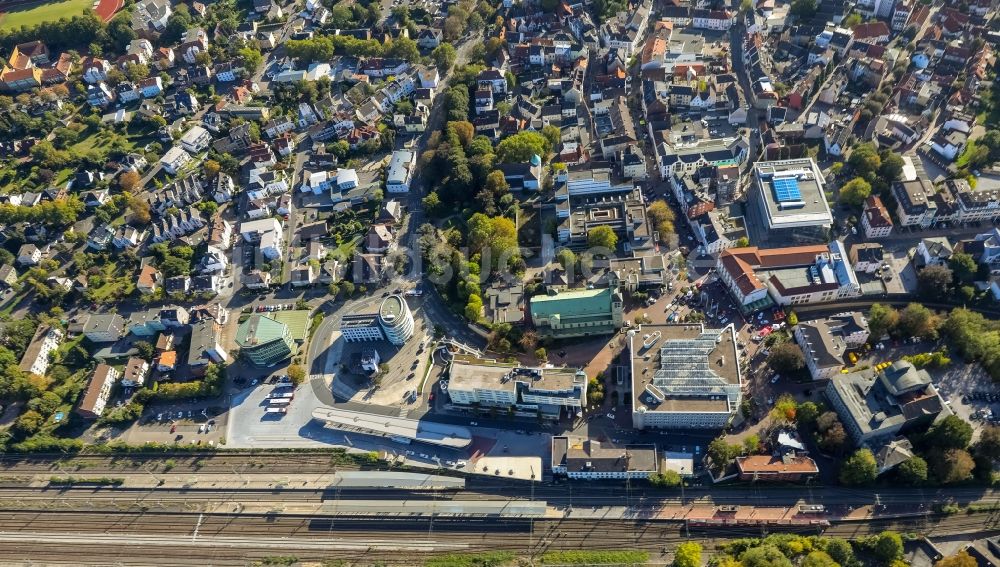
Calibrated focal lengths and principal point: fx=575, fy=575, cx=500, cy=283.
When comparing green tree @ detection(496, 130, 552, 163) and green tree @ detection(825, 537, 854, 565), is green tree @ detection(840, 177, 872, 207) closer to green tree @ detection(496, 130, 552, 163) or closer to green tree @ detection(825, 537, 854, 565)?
green tree @ detection(496, 130, 552, 163)

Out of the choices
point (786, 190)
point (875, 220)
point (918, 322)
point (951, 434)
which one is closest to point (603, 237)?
point (786, 190)

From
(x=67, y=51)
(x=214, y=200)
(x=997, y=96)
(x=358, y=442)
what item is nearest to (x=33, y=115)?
(x=67, y=51)

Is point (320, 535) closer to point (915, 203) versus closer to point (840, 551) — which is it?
point (840, 551)

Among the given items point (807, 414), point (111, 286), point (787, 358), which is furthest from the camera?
point (111, 286)

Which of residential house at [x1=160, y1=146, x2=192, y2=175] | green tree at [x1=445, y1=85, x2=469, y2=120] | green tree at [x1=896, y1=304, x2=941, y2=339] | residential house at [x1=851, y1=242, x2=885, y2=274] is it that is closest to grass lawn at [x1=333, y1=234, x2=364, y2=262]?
green tree at [x1=445, y1=85, x2=469, y2=120]

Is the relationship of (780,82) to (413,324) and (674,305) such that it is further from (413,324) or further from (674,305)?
(413,324)

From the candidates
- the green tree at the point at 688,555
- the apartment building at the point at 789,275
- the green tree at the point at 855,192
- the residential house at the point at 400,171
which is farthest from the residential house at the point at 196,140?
the green tree at the point at 855,192
